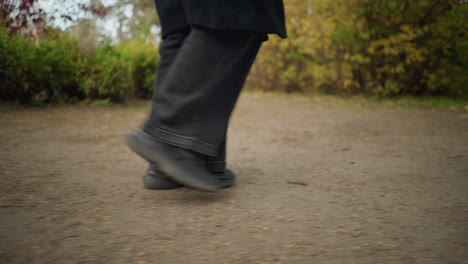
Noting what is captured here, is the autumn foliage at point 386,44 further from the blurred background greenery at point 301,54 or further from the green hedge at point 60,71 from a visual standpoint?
the green hedge at point 60,71

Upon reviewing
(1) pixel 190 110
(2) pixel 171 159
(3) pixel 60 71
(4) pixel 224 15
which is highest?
(3) pixel 60 71

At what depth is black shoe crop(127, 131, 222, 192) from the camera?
1613 mm

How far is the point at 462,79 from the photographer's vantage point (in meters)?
7.65

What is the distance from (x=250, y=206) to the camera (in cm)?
169

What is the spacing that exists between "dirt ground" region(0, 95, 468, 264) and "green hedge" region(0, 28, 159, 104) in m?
2.35

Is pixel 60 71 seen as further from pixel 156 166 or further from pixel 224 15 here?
pixel 224 15

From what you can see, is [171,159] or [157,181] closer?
[171,159]

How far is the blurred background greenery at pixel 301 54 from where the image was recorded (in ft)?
18.0

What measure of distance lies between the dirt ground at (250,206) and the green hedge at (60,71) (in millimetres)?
2349

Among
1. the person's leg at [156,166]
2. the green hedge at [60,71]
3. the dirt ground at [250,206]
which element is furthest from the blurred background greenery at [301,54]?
the person's leg at [156,166]

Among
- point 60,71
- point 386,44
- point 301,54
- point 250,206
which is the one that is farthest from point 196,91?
point 301,54

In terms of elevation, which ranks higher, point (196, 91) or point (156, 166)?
point (196, 91)

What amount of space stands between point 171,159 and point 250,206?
421mm

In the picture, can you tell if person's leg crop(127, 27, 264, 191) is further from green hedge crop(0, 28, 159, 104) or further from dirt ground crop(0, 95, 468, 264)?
green hedge crop(0, 28, 159, 104)
